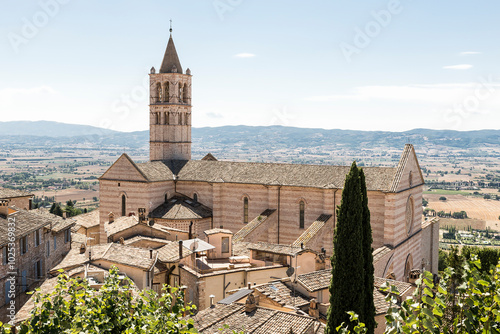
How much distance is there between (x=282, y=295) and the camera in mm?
21781

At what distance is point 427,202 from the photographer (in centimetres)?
16175

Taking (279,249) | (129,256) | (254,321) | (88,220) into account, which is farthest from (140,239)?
(88,220)

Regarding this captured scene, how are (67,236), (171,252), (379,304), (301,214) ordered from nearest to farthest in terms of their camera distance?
1. (379,304)
2. (171,252)
3. (67,236)
4. (301,214)

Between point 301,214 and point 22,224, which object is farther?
point 301,214

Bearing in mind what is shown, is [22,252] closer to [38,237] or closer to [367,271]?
[38,237]

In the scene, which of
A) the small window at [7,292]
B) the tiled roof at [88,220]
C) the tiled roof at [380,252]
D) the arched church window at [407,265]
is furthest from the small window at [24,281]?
the arched church window at [407,265]

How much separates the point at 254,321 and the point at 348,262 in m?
4.32

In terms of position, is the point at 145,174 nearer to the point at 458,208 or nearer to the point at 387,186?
the point at 387,186

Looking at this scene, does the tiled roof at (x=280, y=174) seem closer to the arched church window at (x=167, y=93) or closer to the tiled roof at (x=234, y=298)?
the arched church window at (x=167, y=93)

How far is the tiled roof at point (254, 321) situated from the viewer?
57.2 feet

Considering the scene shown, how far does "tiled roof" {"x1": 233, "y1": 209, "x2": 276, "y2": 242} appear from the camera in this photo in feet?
115

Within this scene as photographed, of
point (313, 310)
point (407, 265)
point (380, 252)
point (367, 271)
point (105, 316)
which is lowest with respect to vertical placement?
point (407, 265)

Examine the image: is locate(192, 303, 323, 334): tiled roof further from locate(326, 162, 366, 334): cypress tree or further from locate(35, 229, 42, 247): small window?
locate(35, 229, 42, 247): small window

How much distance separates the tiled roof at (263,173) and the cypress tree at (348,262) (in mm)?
13608
